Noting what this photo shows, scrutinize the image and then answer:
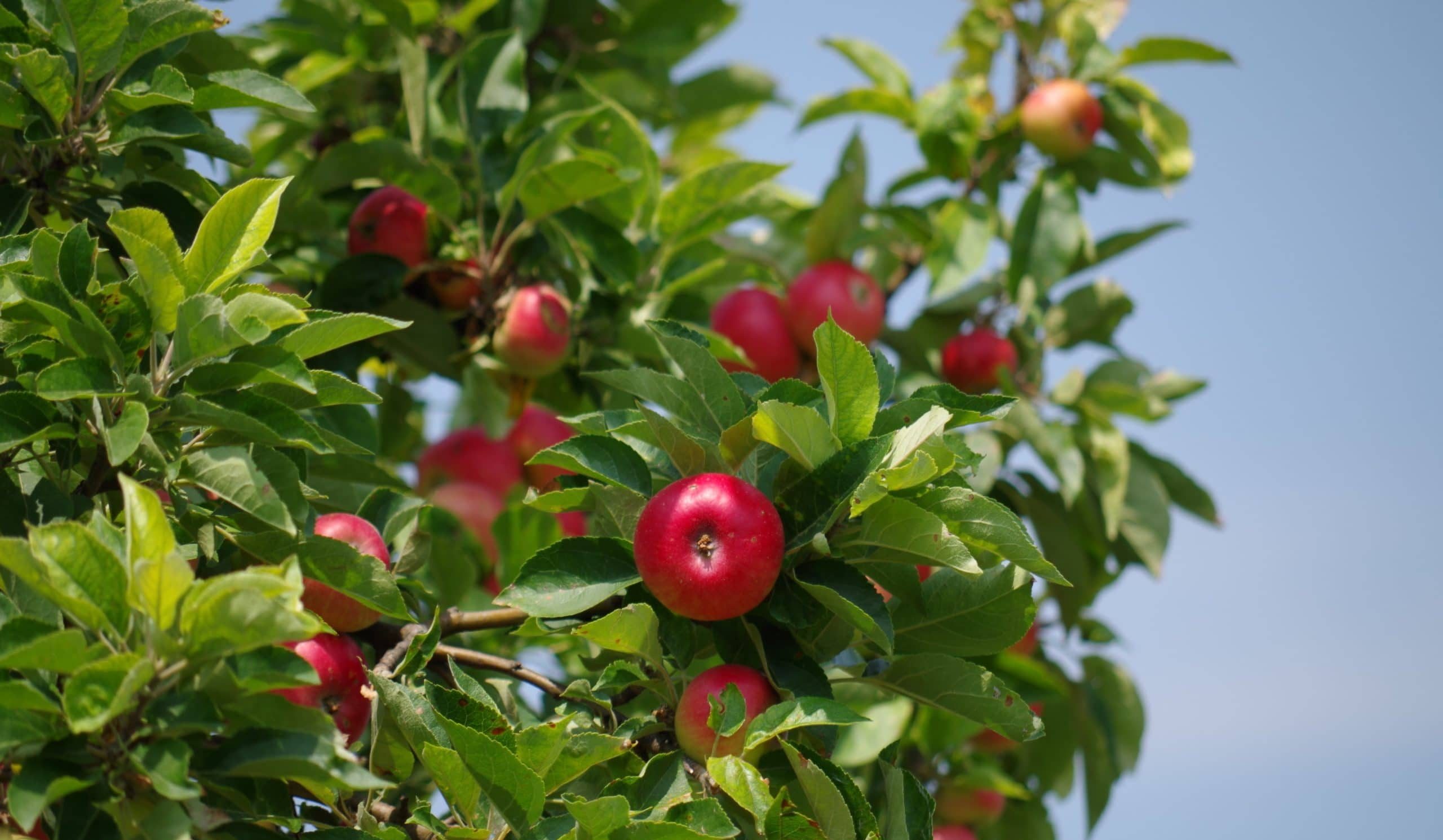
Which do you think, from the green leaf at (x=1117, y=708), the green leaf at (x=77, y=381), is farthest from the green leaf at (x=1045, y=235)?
the green leaf at (x=77, y=381)

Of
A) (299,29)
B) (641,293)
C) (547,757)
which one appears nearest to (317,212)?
(641,293)

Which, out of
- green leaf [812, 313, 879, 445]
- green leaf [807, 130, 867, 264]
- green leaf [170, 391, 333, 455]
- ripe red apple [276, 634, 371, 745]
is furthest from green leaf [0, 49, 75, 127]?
green leaf [807, 130, 867, 264]

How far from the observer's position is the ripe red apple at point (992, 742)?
318 cm

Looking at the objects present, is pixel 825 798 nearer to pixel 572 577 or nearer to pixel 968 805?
pixel 572 577

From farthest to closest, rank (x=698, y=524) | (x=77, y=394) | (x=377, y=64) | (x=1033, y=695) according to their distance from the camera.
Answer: (x=377, y=64)
(x=1033, y=695)
(x=698, y=524)
(x=77, y=394)

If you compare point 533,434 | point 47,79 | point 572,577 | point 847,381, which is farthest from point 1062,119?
point 47,79

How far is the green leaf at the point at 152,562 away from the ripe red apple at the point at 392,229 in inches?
53.9

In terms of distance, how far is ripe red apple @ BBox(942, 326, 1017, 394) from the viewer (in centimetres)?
304

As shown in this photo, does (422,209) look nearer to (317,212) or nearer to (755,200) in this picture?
(317,212)

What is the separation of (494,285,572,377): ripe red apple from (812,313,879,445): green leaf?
39.4 inches

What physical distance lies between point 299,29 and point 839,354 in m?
2.02

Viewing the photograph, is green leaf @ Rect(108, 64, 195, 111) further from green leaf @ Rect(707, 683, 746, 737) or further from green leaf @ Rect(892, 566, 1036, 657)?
green leaf @ Rect(892, 566, 1036, 657)

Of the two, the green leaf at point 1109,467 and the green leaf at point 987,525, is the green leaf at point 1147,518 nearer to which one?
the green leaf at point 1109,467

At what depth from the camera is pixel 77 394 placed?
4.45 feet
